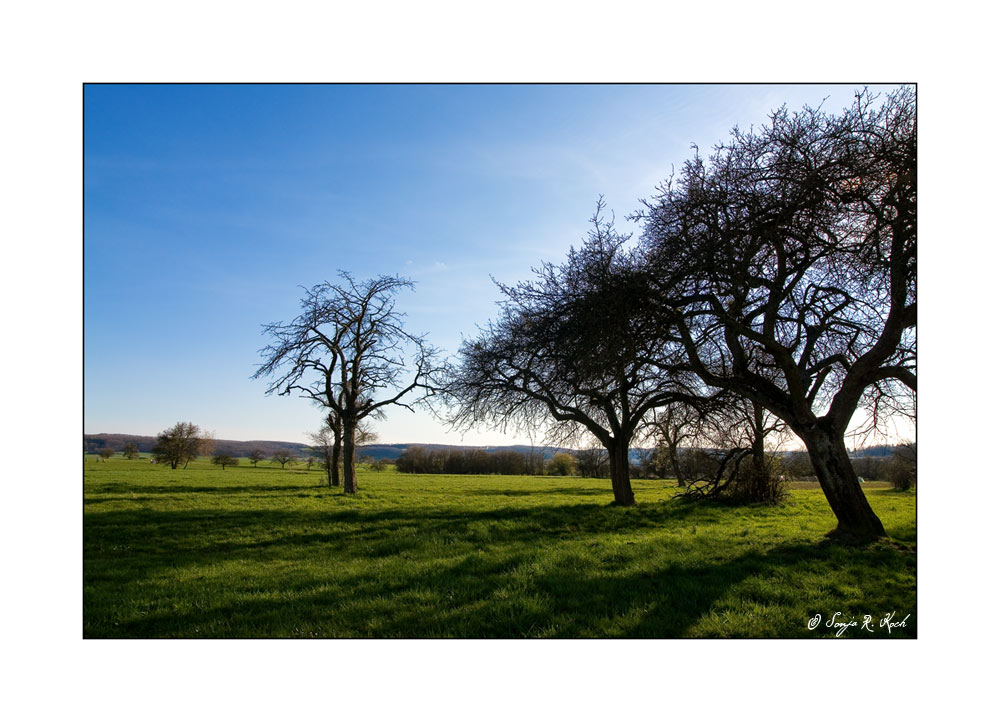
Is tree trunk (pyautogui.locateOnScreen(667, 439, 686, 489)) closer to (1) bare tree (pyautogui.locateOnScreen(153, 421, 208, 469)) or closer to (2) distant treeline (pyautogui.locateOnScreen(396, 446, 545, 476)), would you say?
(1) bare tree (pyautogui.locateOnScreen(153, 421, 208, 469))

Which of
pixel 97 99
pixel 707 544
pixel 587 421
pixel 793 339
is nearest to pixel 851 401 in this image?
pixel 793 339

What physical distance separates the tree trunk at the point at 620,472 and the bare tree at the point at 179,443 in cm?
1311

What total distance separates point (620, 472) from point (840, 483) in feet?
27.4

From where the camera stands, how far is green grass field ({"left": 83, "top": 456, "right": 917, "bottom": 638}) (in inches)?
198

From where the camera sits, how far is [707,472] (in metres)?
15.4

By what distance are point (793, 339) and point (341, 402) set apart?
15.8m

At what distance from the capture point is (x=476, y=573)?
7.09m

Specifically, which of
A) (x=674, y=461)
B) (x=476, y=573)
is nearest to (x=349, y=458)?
(x=674, y=461)

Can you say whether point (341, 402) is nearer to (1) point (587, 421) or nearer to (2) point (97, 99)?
(1) point (587, 421)

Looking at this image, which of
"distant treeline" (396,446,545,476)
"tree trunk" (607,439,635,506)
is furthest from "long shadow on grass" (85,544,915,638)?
"distant treeline" (396,446,545,476)

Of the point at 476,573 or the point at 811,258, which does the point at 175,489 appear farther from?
the point at 811,258

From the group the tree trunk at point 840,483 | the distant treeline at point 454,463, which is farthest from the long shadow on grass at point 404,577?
the distant treeline at point 454,463

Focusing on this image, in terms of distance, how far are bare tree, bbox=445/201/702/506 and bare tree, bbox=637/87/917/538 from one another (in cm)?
94

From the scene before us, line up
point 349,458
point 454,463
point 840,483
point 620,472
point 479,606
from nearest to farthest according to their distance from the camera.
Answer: point 479,606
point 840,483
point 620,472
point 349,458
point 454,463
